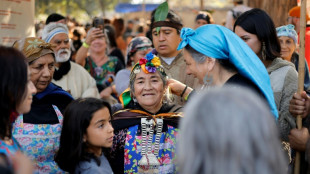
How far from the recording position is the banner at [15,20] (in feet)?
15.9

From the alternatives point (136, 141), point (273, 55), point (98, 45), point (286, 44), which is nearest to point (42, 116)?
point (136, 141)

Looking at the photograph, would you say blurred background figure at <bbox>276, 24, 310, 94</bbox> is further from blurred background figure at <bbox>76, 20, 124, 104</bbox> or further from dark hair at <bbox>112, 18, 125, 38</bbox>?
dark hair at <bbox>112, 18, 125, 38</bbox>

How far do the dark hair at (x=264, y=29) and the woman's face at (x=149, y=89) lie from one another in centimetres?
97

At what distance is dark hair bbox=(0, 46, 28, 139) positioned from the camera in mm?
2375

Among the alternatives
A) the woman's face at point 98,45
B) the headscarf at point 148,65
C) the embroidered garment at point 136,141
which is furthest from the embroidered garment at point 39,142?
the woman's face at point 98,45

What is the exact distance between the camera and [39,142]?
362cm

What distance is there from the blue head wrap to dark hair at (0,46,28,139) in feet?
4.62

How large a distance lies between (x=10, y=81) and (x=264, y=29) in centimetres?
252

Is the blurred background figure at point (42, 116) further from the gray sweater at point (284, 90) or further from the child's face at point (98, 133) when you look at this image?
the gray sweater at point (284, 90)

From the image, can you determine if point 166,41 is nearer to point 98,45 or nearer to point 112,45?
point 98,45

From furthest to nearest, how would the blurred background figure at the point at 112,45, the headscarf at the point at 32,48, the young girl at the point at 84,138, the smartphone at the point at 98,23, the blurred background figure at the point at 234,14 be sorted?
the blurred background figure at the point at 112,45, the blurred background figure at the point at 234,14, the smartphone at the point at 98,23, the headscarf at the point at 32,48, the young girl at the point at 84,138

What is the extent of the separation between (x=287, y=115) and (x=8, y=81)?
2630 mm

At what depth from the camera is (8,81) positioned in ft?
7.84

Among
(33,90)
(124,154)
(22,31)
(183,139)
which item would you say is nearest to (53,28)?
(22,31)
